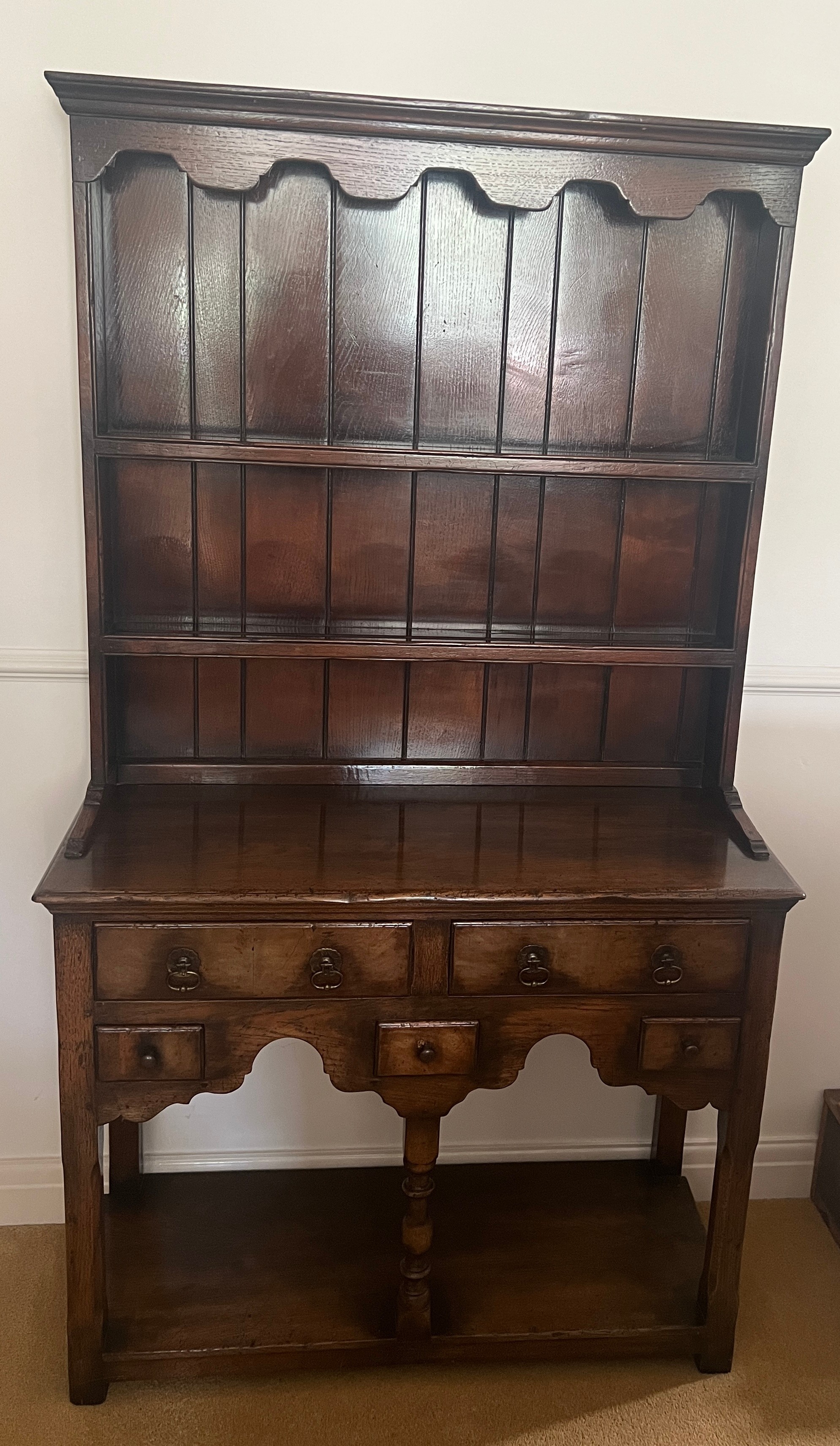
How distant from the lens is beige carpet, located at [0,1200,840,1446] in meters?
1.84

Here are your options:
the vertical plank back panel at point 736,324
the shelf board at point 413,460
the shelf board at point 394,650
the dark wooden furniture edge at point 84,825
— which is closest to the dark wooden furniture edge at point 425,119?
the vertical plank back panel at point 736,324

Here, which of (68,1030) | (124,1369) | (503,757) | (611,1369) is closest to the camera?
(68,1030)

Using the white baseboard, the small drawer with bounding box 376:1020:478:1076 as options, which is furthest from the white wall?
the small drawer with bounding box 376:1020:478:1076

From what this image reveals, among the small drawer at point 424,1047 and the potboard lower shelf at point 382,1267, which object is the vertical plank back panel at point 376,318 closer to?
the small drawer at point 424,1047

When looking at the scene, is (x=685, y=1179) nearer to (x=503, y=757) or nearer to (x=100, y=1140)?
(x=503, y=757)

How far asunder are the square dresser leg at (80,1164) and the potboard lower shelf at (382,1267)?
2.2 inches

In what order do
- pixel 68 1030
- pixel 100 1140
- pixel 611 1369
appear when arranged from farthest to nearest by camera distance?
1. pixel 100 1140
2. pixel 611 1369
3. pixel 68 1030

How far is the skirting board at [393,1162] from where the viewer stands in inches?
89.8

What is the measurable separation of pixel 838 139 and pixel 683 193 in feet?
1.36

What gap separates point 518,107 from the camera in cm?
171

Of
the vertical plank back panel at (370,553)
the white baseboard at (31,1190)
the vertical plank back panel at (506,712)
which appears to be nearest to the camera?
the vertical plank back panel at (370,553)

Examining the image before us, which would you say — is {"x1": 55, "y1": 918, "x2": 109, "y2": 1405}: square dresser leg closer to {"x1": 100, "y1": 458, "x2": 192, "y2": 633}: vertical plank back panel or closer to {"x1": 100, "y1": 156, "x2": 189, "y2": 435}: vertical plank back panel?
{"x1": 100, "y1": 458, "x2": 192, "y2": 633}: vertical plank back panel

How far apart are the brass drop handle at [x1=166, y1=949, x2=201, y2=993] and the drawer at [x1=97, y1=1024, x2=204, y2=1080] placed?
2.8 inches

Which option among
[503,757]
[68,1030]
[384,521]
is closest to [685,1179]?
[503,757]
